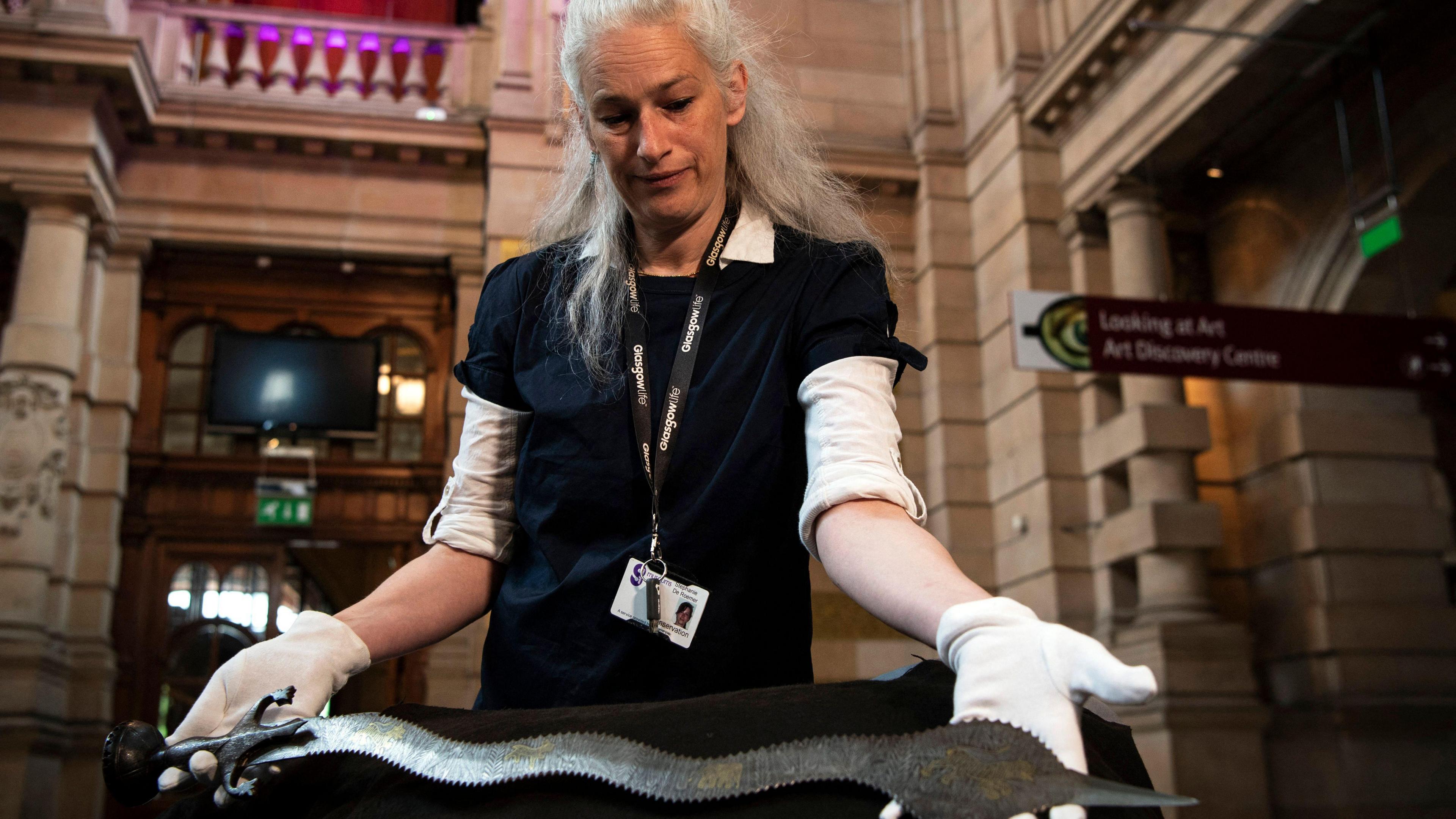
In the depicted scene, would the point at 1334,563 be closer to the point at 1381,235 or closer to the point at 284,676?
the point at 1381,235

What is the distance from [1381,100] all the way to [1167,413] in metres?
2.50

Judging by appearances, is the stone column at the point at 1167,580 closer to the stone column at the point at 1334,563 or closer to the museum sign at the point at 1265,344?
the stone column at the point at 1334,563

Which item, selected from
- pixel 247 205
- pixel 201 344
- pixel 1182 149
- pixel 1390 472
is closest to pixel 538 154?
pixel 247 205

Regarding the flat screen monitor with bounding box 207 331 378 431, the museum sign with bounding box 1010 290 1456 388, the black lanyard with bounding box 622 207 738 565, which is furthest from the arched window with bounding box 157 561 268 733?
the black lanyard with bounding box 622 207 738 565

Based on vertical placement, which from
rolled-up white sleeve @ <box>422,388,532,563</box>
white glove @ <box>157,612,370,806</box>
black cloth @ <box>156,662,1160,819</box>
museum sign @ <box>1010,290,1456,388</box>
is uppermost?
museum sign @ <box>1010,290,1456,388</box>

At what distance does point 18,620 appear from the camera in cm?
888

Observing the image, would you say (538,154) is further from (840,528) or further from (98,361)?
(840,528)

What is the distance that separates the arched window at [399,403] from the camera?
37.8ft

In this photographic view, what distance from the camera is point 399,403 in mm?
11703

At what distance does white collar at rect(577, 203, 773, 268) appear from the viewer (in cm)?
155

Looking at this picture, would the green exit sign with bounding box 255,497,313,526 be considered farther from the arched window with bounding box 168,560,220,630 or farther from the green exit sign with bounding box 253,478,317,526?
the arched window with bounding box 168,560,220,630

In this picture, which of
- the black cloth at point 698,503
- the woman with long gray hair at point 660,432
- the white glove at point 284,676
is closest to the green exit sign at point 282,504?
the woman with long gray hair at point 660,432

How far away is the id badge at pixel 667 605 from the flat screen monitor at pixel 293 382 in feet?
34.1

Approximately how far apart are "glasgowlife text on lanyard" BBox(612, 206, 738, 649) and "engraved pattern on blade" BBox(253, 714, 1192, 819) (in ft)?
1.21
